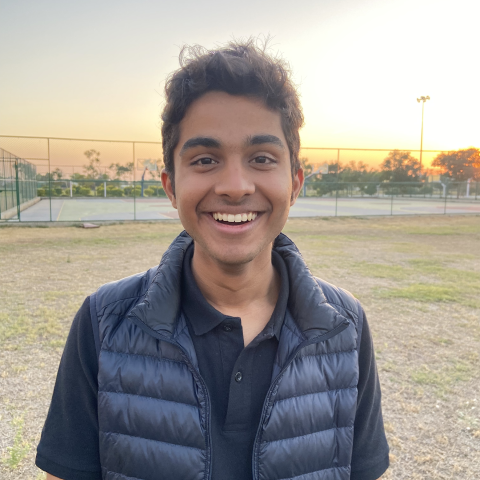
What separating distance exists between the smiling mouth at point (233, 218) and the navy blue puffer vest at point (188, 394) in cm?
26

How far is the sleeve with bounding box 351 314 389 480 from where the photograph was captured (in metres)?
1.45

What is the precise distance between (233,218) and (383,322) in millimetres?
4682

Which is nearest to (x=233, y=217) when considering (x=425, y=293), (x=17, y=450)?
(x=17, y=450)

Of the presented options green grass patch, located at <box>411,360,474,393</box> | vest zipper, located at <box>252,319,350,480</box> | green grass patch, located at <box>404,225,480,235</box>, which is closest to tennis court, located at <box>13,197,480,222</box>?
green grass patch, located at <box>404,225,480,235</box>

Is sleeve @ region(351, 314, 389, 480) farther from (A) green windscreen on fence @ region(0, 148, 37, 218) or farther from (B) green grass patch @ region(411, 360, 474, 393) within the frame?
(A) green windscreen on fence @ region(0, 148, 37, 218)

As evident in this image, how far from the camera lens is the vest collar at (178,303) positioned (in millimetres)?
1345

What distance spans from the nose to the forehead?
9 centimetres

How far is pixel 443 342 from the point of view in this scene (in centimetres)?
491

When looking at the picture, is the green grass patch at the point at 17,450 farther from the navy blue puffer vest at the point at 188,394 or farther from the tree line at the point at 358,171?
the tree line at the point at 358,171

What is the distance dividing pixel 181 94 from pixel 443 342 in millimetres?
4533

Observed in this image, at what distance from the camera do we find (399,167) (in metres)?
24.5

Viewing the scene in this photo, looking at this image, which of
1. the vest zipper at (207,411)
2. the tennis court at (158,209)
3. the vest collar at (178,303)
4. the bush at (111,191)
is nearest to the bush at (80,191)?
the tennis court at (158,209)

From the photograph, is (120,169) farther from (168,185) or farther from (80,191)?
(168,185)

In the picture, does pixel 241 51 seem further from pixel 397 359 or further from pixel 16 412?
pixel 397 359
